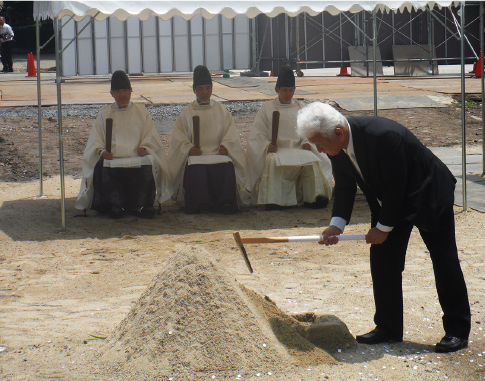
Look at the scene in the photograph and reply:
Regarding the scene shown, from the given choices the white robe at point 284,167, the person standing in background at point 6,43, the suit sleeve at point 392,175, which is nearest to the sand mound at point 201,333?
the suit sleeve at point 392,175

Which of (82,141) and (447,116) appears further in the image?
(447,116)

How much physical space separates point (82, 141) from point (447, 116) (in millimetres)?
6804

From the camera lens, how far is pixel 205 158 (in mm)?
7086

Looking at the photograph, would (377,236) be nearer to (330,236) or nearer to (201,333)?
(330,236)

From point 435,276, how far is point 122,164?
424 centimetres

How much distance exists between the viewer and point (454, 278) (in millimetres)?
3316

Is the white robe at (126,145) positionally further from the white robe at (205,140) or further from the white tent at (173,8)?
the white tent at (173,8)

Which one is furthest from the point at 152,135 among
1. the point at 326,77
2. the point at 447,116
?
the point at 326,77

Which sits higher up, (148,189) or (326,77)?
(326,77)

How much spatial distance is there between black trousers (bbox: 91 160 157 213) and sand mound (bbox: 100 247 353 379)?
348cm

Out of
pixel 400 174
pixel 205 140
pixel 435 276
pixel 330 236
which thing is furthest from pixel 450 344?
pixel 205 140

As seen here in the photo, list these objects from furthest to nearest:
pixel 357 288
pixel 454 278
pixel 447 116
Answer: pixel 447 116 < pixel 357 288 < pixel 454 278

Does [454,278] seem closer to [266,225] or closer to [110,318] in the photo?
[110,318]

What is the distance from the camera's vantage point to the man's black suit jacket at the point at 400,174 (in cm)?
317
